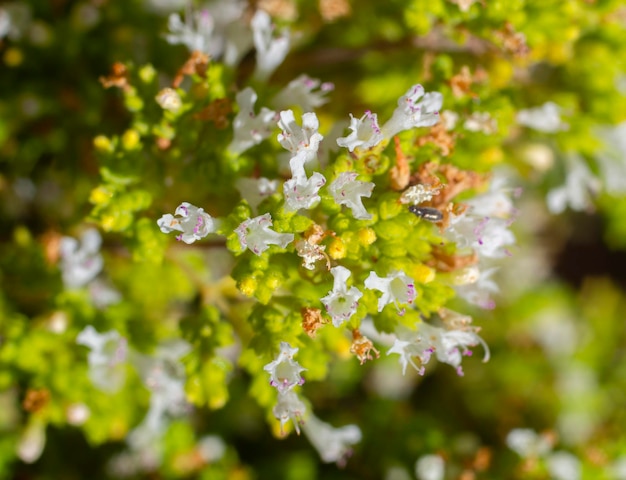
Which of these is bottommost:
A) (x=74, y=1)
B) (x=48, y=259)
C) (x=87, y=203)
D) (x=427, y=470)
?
(x=427, y=470)

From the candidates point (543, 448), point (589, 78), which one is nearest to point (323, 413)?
point (543, 448)

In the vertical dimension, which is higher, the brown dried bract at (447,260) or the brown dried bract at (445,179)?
the brown dried bract at (445,179)

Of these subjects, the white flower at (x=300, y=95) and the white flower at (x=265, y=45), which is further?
the white flower at (x=265, y=45)

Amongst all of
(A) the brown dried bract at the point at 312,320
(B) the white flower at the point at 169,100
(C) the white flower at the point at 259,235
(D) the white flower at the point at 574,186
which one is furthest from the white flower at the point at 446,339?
(D) the white flower at the point at 574,186

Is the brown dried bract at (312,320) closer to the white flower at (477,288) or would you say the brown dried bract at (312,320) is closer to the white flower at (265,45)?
the white flower at (477,288)

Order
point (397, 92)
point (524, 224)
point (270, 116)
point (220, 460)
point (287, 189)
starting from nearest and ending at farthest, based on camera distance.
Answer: point (287, 189)
point (270, 116)
point (397, 92)
point (220, 460)
point (524, 224)

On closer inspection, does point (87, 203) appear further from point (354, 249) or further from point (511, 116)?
point (511, 116)

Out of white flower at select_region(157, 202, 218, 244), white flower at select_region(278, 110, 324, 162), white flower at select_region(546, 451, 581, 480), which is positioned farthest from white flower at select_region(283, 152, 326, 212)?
white flower at select_region(546, 451, 581, 480)

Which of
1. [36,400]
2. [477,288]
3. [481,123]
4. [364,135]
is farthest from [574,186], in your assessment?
[36,400]
